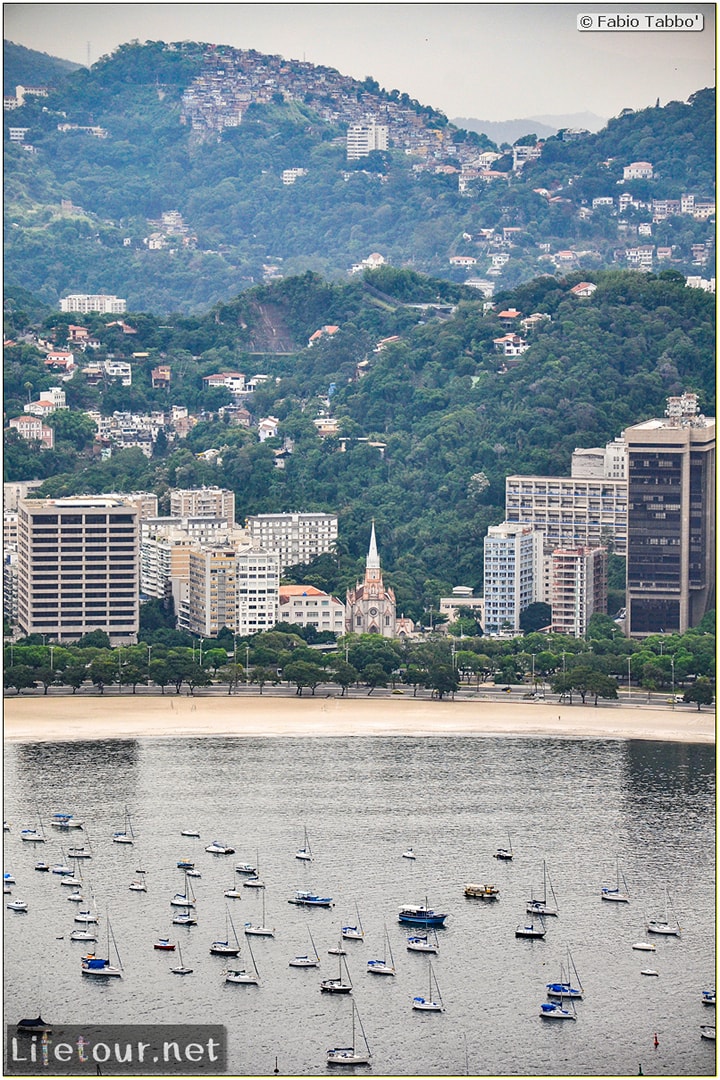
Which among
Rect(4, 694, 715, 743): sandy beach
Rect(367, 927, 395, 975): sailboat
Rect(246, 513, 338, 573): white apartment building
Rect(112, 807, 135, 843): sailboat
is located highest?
Rect(246, 513, 338, 573): white apartment building

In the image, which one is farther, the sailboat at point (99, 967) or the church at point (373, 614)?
the church at point (373, 614)

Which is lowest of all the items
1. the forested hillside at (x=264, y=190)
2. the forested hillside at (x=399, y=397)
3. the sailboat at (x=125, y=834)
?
the sailboat at (x=125, y=834)

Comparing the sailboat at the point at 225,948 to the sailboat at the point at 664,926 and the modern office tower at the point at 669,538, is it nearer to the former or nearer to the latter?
the sailboat at the point at 664,926

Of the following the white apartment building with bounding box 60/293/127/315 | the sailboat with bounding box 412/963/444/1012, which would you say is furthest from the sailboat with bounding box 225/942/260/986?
the white apartment building with bounding box 60/293/127/315

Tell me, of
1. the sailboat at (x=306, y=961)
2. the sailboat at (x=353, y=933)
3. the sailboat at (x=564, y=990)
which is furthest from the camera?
the sailboat at (x=353, y=933)

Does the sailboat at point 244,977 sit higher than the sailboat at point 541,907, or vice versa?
the sailboat at point 541,907

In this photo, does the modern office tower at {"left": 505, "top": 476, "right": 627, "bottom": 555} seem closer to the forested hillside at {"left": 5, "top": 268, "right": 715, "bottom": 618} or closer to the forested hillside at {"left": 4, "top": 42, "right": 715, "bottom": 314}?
the forested hillside at {"left": 5, "top": 268, "right": 715, "bottom": 618}

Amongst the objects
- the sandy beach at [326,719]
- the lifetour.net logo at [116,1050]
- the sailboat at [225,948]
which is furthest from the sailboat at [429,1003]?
the sandy beach at [326,719]

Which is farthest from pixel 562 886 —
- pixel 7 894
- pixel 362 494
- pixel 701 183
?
pixel 701 183
